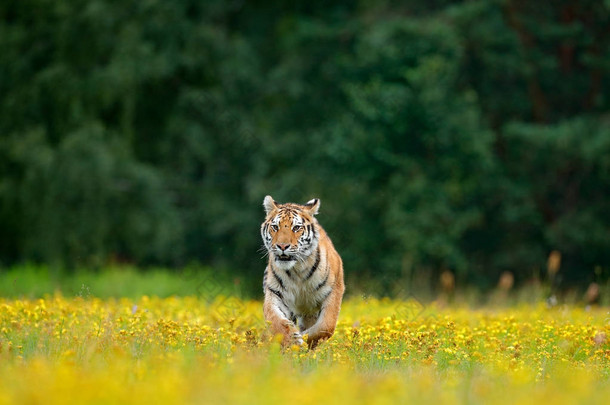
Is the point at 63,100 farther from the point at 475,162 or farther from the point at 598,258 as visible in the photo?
the point at 598,258

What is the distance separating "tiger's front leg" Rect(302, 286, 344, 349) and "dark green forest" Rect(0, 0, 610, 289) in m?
11.5

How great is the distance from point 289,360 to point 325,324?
4.76 ft

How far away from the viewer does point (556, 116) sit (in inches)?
980

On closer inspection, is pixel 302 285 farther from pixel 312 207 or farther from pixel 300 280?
pixel 312 207

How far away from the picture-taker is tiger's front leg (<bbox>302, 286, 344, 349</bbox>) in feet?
27.5

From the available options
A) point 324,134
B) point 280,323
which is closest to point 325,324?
point 280,323

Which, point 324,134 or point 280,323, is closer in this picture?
point 280,323

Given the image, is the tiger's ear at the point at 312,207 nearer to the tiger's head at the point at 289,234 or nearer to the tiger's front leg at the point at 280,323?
the tiger's head at the point at 289,234

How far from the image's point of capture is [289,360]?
700 centimetres

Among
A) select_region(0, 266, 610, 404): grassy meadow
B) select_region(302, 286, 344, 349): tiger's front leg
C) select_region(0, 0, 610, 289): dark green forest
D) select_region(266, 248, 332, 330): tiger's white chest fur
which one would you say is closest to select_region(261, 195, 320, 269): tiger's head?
select_region(266, 248, 332, 330): tiger's white chest fur

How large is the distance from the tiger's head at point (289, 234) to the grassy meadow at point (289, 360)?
78 cm

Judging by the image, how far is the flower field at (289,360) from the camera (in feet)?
15.5

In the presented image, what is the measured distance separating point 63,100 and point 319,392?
18.7 meters

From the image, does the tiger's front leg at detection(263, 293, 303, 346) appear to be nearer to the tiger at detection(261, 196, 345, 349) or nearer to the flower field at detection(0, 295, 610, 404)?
the tiger at detection(261, 196, 345, 349)
